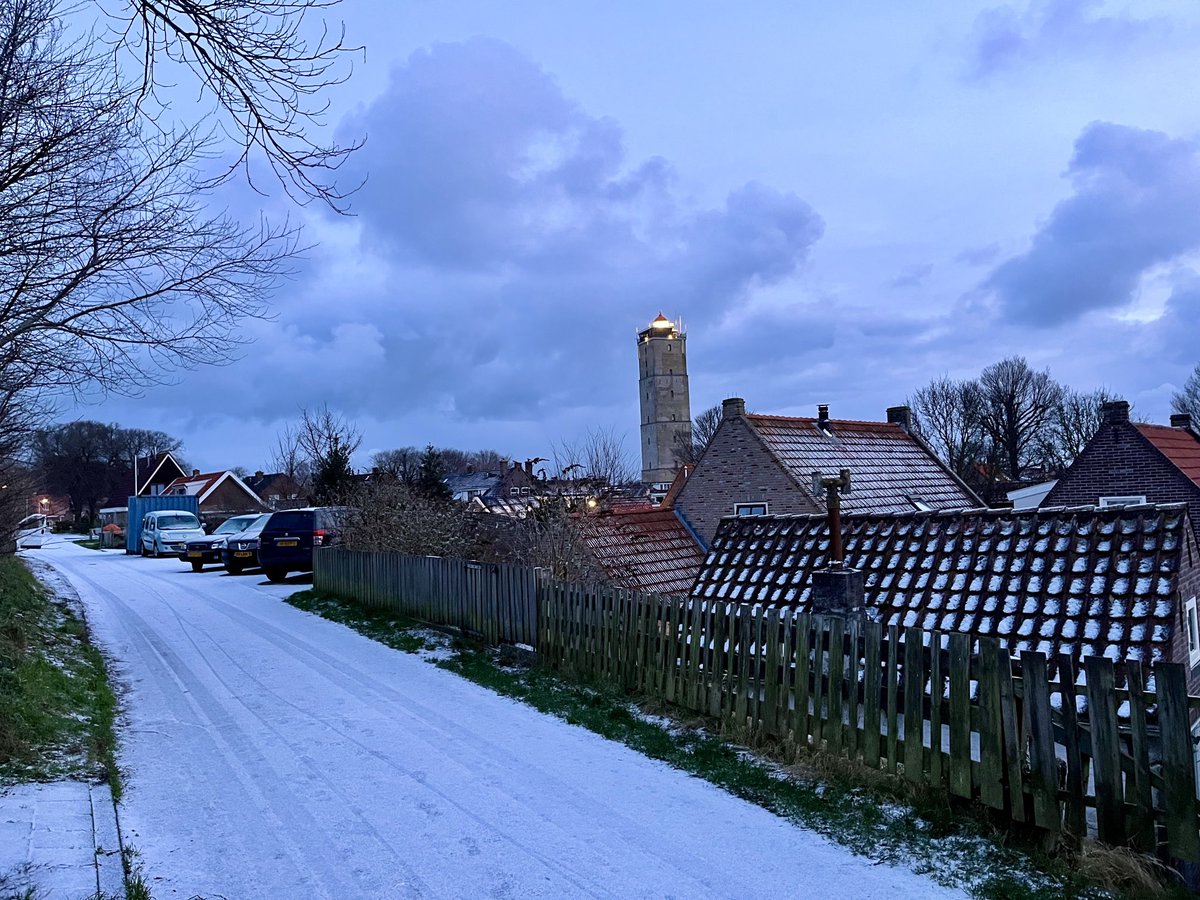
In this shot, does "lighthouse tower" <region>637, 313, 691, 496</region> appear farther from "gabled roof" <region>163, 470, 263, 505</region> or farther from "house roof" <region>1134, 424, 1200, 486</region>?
Answer: "house roof" <region>1134, 424, 1200, 486</region>

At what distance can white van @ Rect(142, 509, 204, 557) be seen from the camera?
31844 millimetres

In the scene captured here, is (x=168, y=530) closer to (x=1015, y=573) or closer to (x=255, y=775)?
(x=255, y=775)

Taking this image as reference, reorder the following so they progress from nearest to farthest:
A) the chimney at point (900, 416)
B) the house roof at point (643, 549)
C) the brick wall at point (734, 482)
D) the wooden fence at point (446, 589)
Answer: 1. the wooden fence at point (446, 589)
2. the house roof at point (643, 549)
3. the brick wall at point (734, 482)
4. the chimney at point (900, 416)

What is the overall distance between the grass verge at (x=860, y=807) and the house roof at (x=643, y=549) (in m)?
6.71

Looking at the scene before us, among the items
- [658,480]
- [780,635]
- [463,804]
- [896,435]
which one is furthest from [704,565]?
[658,480]

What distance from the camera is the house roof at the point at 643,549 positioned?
53.9 feet

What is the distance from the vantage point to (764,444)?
76.7 feet

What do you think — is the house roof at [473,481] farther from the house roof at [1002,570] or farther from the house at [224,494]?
the house roof at [1002,570]

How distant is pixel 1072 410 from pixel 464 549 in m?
47.8

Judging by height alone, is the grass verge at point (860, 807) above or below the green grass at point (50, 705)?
below

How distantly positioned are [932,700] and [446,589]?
910cm

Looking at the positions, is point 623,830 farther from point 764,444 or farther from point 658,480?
point 658,480

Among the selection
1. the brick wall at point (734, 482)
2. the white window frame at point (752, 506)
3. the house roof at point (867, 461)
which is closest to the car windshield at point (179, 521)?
the brick wall at point (734, 482)

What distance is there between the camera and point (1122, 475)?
2475 cm
